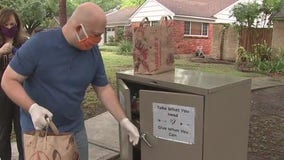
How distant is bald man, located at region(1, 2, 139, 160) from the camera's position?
220 centimetres

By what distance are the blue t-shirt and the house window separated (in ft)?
79.5

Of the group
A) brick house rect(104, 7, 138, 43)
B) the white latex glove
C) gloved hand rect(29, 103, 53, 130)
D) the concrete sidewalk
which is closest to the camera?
gloved hand rect(29, 103, 53, 130)

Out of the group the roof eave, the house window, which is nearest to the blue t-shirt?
the roof eave

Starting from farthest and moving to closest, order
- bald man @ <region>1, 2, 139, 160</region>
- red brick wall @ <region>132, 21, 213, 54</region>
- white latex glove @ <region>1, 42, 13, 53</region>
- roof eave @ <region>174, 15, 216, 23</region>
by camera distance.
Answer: roof eave @ <region>174, 15, 216, 23</region>
red brick wall @ <region>132, 21, 213, 54</region>
white latex glove @ <region>1, 42, 13, 53</region>
bald man @ <region>1, 2, 139, 160</region>

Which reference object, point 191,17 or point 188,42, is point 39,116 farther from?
point 191,17

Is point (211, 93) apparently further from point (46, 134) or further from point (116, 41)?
point (116, 41)

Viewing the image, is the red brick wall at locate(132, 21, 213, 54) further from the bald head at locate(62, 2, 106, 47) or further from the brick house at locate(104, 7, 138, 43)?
the bald head at locate(62, 2, 106, 47)

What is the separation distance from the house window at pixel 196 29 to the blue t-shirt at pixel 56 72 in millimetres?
24233

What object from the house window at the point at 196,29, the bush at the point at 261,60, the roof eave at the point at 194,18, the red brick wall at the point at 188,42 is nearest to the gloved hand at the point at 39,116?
the bush at the point at 261,60

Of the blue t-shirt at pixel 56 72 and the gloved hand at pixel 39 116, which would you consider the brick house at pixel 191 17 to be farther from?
the gloved hand at pixel 39 116

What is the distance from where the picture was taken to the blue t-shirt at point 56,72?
222 cm

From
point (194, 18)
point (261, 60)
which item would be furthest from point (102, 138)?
point (194, 18)

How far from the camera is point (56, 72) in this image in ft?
7.53

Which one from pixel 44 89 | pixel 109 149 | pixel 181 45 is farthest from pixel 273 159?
pixel 181 45
